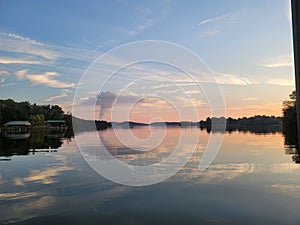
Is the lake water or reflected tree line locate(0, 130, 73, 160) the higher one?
reflected tree line locate(0, 130, 73, 160)

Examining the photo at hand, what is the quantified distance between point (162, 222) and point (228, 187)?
11.4 feet

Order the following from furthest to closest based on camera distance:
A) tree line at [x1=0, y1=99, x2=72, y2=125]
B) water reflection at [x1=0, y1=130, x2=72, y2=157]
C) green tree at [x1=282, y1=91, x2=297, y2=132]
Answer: tree line at [x1=0, y1=99, x2=72, y2=125] < green tree at [x1=282, y1=91, x2=297, y2=132] < water reflection at [x1=0, y1=130, x2=72, y2=157]

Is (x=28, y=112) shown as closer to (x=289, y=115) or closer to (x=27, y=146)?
(x=27, y=146)

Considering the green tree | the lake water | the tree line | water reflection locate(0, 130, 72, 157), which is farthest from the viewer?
the tree line

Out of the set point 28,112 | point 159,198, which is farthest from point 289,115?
point 28,112

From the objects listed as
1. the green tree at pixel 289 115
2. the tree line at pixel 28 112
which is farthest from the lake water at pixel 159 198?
the tree line at pixel 28 112

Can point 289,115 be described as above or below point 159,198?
above

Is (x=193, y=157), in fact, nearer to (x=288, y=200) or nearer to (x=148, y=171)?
(x=148, y=171)

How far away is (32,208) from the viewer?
7.00 meters

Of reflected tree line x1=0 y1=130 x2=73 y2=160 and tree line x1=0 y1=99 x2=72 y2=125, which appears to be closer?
reflected tree line x1=0 y1=130 x2=73 y2=160

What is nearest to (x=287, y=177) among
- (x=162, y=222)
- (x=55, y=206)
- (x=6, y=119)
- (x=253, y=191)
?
(x=253, y=191)

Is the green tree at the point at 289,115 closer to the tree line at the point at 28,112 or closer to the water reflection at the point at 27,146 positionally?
the water reflection at the point at 27,146

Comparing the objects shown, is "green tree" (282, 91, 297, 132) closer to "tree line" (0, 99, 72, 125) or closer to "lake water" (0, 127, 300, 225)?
"lake water" (0, 127, 300, 225)

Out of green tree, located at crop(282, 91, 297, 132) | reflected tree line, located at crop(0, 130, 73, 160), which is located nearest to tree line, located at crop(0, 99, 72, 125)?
reflected tree line, located at crop(0, 130, 73, 160)
